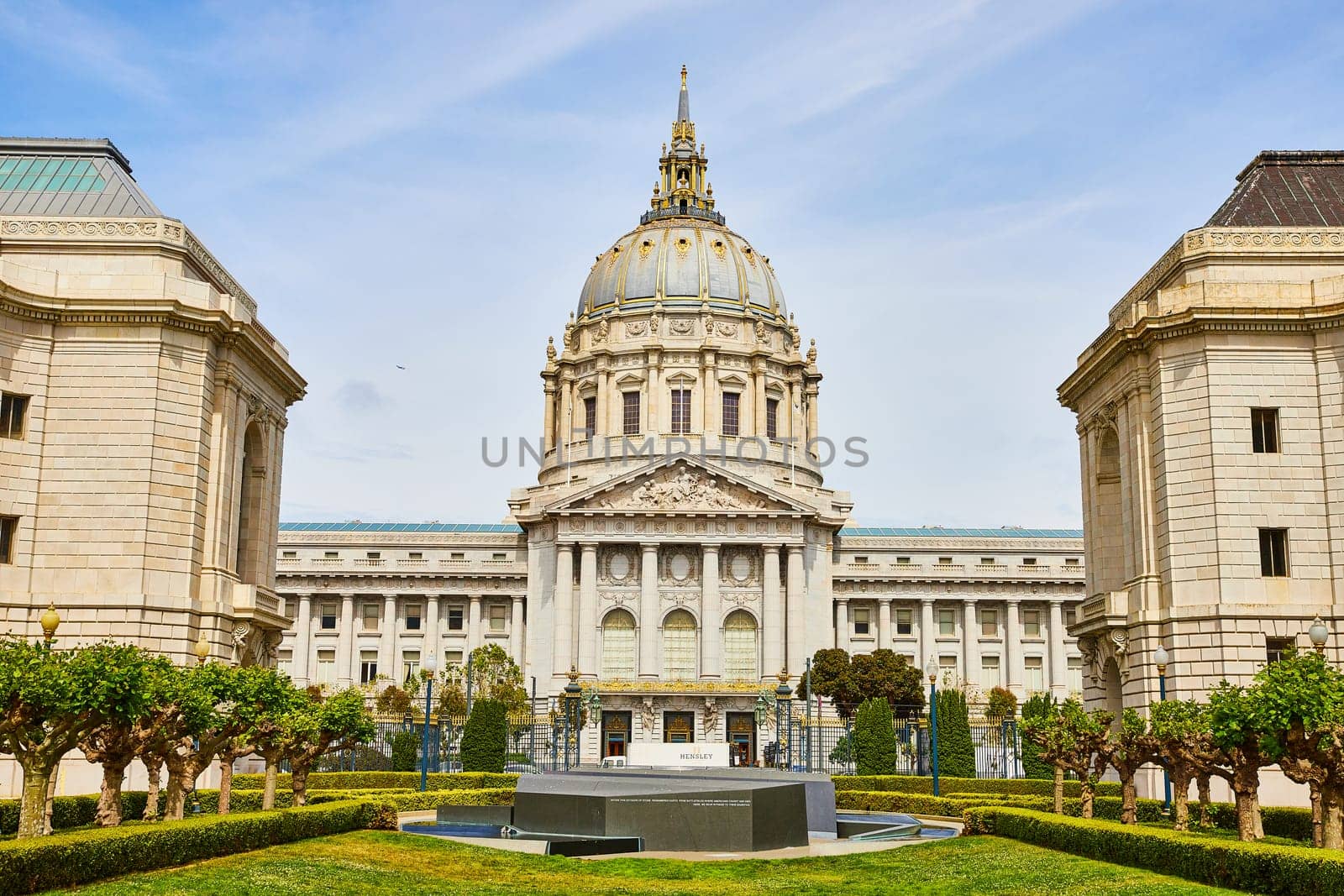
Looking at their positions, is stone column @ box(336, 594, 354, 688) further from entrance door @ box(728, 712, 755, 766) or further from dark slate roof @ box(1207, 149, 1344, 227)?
dark slate roof @ box(1207, 149, 1344, 227)

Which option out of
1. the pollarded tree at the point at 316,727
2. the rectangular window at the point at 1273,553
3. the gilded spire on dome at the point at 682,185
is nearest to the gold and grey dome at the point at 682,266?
the gilded spire on dome at the point at 682,185

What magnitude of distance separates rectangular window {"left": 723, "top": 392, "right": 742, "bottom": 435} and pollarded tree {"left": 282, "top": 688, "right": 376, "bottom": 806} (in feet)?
239

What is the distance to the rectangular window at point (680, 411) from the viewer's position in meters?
105

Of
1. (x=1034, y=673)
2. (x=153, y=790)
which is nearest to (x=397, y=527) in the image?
(x=1034, y=673)

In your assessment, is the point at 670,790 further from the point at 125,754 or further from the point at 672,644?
the point at 672,644

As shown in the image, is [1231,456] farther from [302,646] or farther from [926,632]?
[302,646]

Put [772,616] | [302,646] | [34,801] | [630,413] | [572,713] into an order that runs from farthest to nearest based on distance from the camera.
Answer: [630,413], [302,646], [772,616], [572,713], [34,801]

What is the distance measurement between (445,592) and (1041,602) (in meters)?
40.9

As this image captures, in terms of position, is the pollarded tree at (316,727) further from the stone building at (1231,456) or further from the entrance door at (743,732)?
the entrance door at (743,732)

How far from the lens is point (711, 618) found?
290 feet

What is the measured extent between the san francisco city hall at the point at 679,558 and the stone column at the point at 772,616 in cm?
13

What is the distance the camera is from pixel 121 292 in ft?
135

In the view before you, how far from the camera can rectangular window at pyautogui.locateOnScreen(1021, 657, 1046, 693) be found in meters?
97.4

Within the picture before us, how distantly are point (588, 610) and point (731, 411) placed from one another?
2407cm
